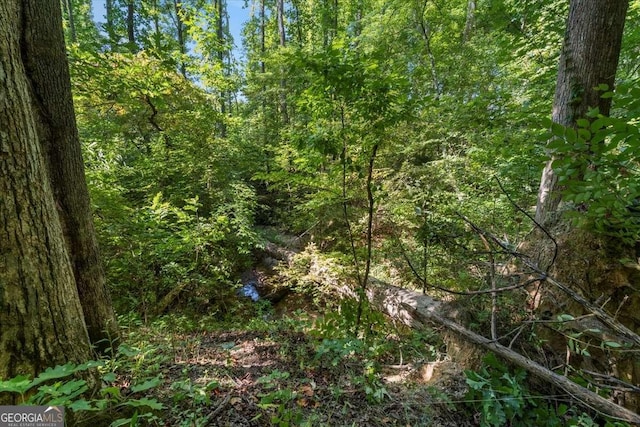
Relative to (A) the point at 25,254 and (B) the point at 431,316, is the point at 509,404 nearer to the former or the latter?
(B) the point at 431,316

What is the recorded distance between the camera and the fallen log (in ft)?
4.91

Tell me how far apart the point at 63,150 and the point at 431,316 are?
363 centimetres

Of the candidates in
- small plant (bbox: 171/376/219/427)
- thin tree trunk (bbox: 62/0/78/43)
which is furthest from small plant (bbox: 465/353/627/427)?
thin tree trunk (bbox: 62/0/78/43)

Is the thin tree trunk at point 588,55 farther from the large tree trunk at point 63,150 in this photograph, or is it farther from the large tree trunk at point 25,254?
the large tree trunk at point 63,150

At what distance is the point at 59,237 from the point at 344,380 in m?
2.21

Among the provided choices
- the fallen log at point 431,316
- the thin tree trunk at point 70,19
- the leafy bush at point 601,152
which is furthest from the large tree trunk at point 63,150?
the thin tree trunk at point 70,19

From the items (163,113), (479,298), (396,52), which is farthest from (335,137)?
(396,52)

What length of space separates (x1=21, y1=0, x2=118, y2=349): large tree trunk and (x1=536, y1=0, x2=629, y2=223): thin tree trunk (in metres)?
3.97

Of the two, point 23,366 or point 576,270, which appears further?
point 576,270

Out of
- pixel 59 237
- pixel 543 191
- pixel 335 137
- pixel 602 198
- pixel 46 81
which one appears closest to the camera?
pixel 602 198

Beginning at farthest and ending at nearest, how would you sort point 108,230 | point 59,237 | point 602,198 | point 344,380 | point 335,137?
point 108,230 → point 335,137 → point 344,380 → point 59,237 → point 602,198

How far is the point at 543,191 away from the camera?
117 inches

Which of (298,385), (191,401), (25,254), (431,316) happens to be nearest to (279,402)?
(298,385)

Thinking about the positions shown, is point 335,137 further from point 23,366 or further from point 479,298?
point 23,366
